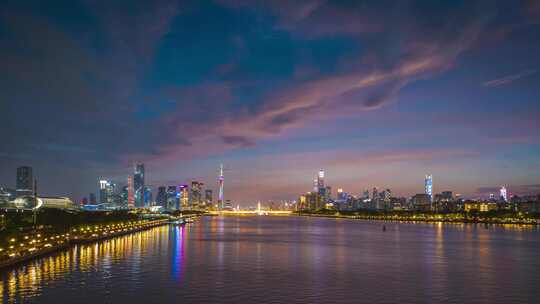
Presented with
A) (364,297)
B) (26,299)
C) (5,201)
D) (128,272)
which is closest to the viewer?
(26,299)

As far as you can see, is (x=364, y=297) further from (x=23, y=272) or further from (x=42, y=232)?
(x=42, y=232)

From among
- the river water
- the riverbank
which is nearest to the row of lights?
the riverbank

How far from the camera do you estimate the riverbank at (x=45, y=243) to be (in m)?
45.9

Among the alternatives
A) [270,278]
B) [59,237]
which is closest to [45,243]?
[59,237]

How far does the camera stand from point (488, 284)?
130ft

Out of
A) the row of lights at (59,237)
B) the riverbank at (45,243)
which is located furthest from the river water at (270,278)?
the row of lights at (59,237)

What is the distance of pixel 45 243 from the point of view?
57.3 metres

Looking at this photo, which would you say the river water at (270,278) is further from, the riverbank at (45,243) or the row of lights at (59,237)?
the row of lights at (59,237)

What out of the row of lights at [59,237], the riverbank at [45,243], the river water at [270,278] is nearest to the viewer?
the river water at [270,278]

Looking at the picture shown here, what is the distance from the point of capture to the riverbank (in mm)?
45906

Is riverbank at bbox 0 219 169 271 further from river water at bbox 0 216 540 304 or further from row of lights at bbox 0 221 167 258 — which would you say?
river water at bbox 0 216 540 304

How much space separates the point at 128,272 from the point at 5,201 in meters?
178

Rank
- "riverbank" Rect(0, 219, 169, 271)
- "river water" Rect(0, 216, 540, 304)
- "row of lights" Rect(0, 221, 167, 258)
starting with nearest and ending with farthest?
"river water" Rect(0, 216, 540, 304), "riverbank" Rect(0, 219, 169, 271), "row of lights" Rect(0, 221, 167, 258)

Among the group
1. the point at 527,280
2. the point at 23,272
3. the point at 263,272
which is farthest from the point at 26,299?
the point at 527,280
